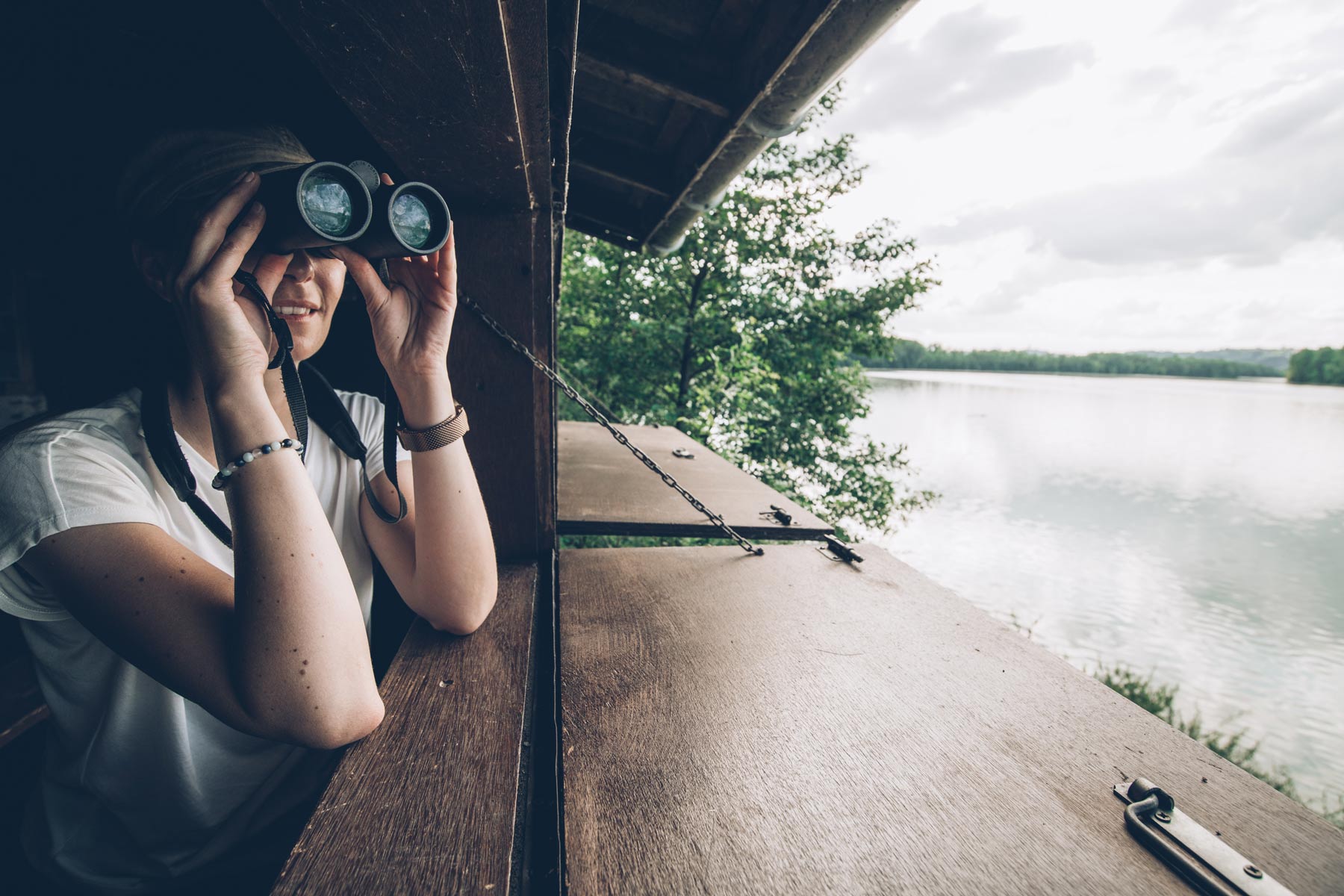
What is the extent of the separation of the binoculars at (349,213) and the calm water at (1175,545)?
8964 mm

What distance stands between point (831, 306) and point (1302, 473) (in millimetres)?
29684

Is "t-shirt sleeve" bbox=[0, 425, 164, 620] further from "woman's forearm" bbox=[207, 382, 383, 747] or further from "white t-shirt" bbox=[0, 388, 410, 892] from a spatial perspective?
"woman's forearm" bbox=[207, 382, 383, 747]

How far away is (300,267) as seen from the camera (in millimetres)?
987

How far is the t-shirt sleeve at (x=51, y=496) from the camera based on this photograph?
2.39 feet

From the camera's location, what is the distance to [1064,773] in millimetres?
754

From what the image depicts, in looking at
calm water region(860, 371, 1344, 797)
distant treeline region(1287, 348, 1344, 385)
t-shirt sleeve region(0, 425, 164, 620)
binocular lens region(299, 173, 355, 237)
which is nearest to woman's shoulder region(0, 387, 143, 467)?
t-shirt sleeve region(0, 425, 164, 620)

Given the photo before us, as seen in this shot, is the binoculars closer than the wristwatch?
Yes

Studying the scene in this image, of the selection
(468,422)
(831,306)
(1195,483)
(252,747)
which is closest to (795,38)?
(468,422)

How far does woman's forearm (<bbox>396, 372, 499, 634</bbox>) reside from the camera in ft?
3.31

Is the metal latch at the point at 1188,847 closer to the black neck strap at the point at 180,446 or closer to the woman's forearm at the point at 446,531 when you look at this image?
the woman's forearm at the point at 446,531

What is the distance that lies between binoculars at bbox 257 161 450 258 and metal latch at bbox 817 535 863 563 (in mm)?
1225

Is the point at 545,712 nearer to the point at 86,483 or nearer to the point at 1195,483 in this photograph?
the point at 86,483

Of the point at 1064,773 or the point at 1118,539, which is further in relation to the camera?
the point at 1118,539

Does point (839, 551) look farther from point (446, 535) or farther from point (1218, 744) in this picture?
point (1218, 744)
